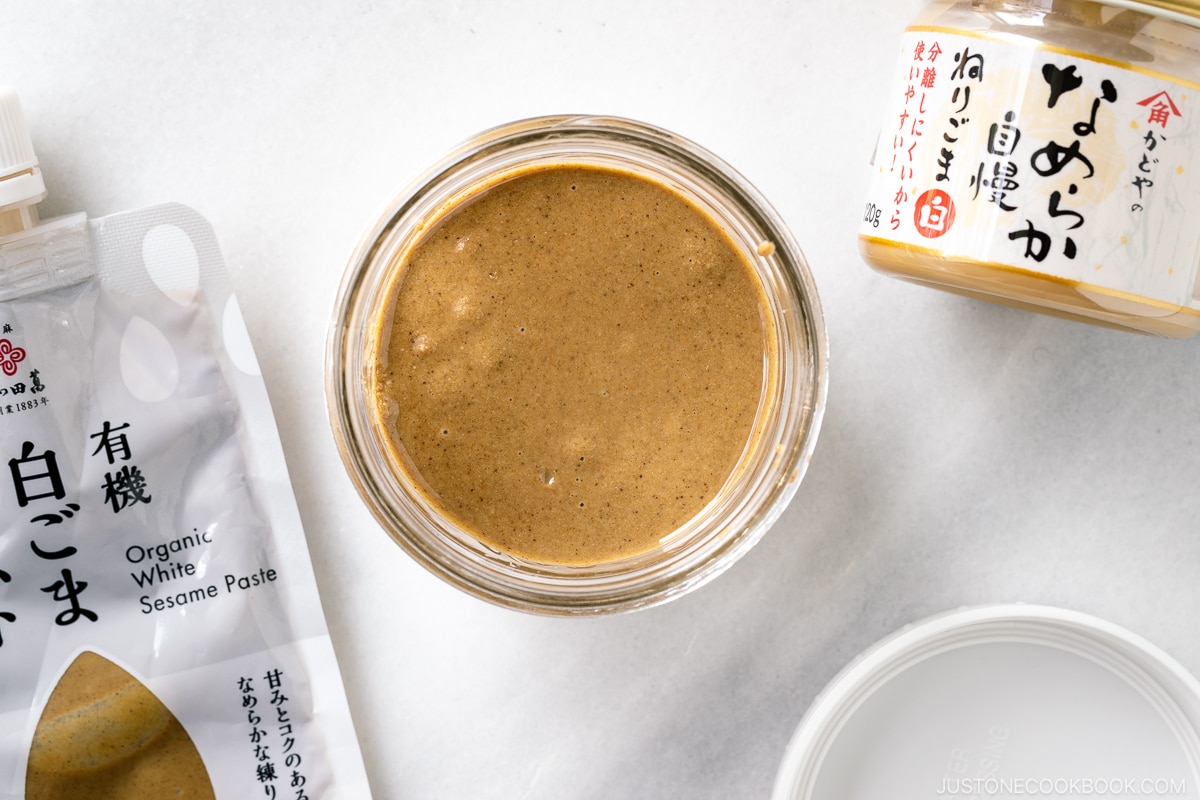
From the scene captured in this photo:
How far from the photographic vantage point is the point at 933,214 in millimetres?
675

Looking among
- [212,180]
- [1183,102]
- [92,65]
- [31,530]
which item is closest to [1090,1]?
[1183,102]

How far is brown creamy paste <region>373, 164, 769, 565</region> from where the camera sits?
75cm

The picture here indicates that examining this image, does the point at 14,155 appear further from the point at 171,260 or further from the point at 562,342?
the point at 562,342

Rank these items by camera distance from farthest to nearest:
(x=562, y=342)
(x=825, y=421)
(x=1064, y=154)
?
(x=825, y=421) < (x=562, y=342) < (x=1064, y=154)

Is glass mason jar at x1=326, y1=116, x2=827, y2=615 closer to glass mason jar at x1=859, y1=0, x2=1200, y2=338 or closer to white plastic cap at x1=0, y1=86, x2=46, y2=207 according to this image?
glass mason jar at x1=859, y1=0, x2=1200, y2=338

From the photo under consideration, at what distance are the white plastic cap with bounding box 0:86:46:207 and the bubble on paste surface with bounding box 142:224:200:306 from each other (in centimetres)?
10

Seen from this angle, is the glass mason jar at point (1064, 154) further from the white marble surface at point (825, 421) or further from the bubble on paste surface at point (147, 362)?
the bubble on paste surface at point (147, 362)

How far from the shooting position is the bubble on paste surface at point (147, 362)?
0.82m

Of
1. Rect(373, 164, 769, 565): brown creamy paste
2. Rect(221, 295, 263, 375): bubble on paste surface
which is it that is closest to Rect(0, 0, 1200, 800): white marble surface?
Rect(221, 295, 263, 375): bubble on paste surface

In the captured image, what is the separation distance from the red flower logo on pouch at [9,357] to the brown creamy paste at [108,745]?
0.86 feet

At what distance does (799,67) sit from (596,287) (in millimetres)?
315

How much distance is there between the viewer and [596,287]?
749 mm

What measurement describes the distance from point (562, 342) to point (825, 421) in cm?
29

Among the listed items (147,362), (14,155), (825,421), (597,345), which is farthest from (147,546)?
(825,421)
